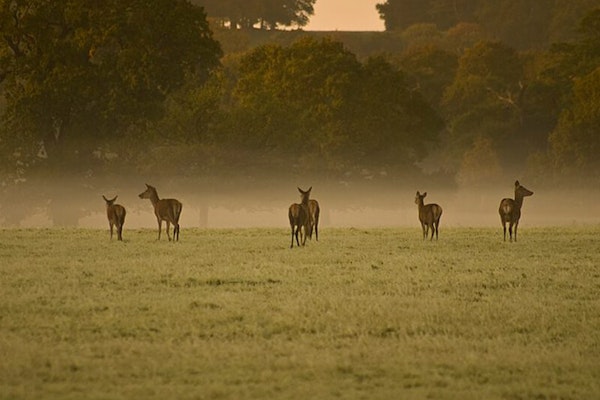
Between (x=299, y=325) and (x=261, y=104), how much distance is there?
50.6m

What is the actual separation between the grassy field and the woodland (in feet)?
91.7

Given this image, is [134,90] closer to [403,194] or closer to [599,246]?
[403,194]

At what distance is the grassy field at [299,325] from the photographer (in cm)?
1258

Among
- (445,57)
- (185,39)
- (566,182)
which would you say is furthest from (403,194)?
(445,57)

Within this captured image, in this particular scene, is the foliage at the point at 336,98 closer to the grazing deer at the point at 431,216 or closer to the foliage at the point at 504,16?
the grazing deer at the point at 431,216

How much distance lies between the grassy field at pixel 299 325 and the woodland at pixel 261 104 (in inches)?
1101

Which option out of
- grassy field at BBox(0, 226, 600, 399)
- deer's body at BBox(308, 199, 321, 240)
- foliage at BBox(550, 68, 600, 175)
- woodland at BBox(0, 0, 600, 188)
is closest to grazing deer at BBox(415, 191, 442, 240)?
deer's body at BBox(308, 199, 321, 240)

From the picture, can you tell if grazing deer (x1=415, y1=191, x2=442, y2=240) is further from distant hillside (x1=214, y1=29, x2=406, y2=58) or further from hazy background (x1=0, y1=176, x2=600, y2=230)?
distant hillside (x1=214, y1=29, x2=406, y2=58)

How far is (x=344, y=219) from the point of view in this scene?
7169 centimetres

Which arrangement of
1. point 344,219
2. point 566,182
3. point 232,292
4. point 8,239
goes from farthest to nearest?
point 566,182 → point 344,219 → point 8,239 → point 232,292

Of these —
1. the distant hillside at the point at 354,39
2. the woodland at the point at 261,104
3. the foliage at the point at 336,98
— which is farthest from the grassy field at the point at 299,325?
the distant hillside at the point at 354,39

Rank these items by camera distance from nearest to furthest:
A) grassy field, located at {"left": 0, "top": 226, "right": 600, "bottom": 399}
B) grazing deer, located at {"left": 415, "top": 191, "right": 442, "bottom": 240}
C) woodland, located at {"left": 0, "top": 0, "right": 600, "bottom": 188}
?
1. grassy field, located at {"left": 0, "top": 226, "right": 600, "bottom": 399}
2. grazing deer, located at {"left": 415, "top": 191, "right": 442, "bottom": 240}
3. woodland, located at {"left": 0, "top": 0, "right": 600, "bottom": 188}

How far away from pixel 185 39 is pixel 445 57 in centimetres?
6576

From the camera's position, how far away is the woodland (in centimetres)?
5534
